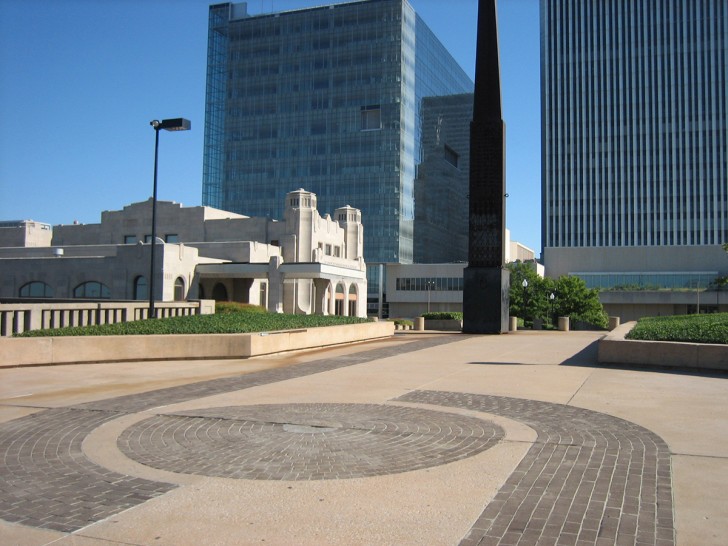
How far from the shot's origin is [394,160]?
11181cm

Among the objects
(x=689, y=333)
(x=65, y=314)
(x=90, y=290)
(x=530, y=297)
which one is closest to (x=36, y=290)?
(x=90, y=290)

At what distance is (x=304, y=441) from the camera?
25.2ft

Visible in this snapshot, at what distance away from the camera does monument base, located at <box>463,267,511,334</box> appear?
2898cm

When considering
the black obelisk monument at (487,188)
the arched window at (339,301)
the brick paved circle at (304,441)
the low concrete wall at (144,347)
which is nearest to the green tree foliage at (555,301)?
the arched window at (339,301)

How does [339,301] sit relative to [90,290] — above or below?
below

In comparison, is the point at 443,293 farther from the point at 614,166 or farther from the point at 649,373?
the point at 649,373

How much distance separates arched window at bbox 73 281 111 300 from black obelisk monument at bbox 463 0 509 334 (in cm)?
3351

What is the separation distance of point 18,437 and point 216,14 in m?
137

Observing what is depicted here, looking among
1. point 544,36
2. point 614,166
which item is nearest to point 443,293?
point 614,166

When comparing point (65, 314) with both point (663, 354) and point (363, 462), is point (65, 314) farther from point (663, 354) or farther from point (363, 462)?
point (663, 354)

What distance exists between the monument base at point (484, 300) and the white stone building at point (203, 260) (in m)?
28.6

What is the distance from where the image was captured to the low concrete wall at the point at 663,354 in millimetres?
14625

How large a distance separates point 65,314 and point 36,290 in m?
37.4

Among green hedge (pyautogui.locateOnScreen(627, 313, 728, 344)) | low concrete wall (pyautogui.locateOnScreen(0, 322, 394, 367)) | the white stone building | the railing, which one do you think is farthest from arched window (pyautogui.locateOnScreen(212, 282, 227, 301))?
Result: green hedge (pyautogui.locateOnScreen(627, 313, 728, 344))
